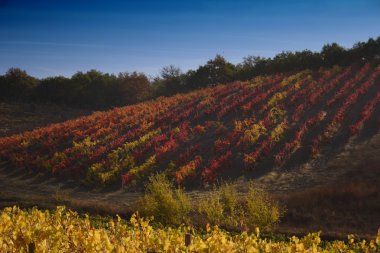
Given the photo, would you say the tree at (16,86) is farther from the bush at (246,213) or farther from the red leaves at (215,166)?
the bush at (246,213)

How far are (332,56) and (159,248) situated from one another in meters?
39.4

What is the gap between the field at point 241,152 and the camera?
15883mm

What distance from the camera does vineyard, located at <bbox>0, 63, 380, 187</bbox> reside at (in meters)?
22.3

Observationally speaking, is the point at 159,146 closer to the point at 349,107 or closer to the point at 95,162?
the point at 95,162

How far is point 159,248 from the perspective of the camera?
4.53 meters

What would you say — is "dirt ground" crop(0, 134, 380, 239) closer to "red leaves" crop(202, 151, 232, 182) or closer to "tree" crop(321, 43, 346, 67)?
"red leaves" crop(202, 151, 232, 182)

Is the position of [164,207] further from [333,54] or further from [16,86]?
[16,86]

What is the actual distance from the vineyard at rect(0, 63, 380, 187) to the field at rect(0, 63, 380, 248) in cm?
8


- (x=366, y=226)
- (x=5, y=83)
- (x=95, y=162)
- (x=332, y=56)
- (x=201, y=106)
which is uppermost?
(x=5, y=83)

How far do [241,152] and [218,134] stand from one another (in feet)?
13.0

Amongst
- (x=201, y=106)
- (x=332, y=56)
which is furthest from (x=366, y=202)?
(x=332, y=56)

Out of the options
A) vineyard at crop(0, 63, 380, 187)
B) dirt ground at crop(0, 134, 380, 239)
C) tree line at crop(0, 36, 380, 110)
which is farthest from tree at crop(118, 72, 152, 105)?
dirt ground at crop(0, 134, 380, 239)

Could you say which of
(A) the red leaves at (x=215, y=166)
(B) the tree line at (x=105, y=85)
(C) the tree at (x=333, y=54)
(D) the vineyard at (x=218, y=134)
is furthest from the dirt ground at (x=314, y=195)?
(B) the tree line at (x=105, y=85)

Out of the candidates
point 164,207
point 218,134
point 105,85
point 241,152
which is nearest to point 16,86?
point 105,85
